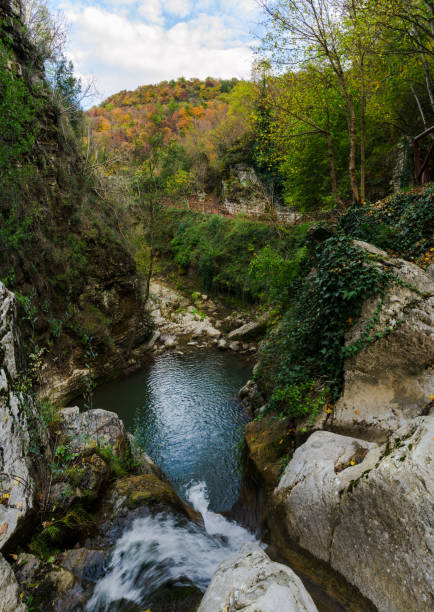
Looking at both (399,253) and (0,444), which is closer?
(0,444)

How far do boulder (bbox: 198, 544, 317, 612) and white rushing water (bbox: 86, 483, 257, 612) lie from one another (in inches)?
43.5

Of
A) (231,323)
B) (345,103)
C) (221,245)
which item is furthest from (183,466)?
(221,245)

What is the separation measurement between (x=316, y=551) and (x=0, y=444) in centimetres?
370

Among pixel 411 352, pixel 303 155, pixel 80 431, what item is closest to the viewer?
pixel 411 352

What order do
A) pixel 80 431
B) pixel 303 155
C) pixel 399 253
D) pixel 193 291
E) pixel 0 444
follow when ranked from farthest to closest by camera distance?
pixel 193 291, pixel 303 155, pixel 399 253, pixel 80 431, pixel 0 444

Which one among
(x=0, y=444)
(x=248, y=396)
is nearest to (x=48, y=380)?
(x=248, y=396)

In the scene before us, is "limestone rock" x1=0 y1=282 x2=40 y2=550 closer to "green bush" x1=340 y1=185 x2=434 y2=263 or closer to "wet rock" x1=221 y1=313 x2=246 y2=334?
"green bush" x1=340 y1=185 x2=434 y2=263

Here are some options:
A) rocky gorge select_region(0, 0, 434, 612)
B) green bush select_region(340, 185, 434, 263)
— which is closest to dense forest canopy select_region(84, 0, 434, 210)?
green bush select_region(340, 185, 434, 263)

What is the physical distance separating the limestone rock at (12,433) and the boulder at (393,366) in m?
4.14

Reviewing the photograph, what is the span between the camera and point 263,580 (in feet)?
7.73

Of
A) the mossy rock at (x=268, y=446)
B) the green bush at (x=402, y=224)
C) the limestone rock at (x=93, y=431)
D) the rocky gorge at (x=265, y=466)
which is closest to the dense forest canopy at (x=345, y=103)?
the green bush at (x=402, y=224)

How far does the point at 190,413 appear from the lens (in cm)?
942

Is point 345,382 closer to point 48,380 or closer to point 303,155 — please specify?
point 48,380

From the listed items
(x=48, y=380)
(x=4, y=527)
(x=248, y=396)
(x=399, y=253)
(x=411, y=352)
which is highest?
(x=399, y=253)
